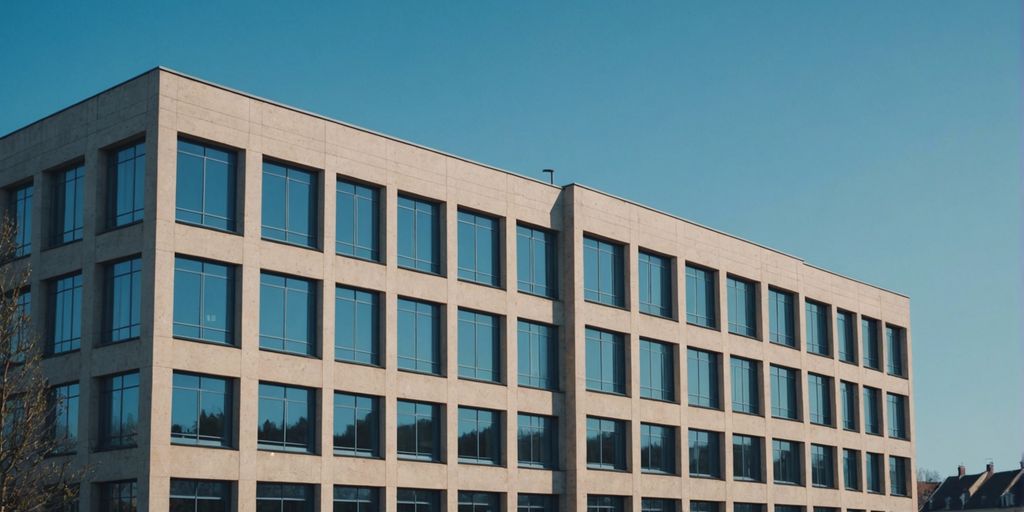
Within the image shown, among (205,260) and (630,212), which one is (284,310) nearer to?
(205,260)

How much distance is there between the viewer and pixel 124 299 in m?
41.2

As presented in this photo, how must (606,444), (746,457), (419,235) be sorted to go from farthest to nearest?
(746,457), (606,444), (419,235)

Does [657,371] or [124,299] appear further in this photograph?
[657,371]

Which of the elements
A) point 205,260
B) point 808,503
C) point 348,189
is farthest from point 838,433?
point 205,260

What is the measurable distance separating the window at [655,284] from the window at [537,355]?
18.7ft

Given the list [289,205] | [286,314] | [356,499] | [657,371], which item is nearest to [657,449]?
[657,371]

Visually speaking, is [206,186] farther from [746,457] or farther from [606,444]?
[746,457]

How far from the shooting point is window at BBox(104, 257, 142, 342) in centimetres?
4075

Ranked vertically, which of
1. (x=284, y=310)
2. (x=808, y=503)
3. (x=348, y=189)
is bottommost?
(x=808, y=503)

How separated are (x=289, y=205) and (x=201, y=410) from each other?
24.8ft

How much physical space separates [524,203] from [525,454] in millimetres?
9583

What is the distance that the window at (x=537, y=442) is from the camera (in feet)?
168

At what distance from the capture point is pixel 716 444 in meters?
60.2

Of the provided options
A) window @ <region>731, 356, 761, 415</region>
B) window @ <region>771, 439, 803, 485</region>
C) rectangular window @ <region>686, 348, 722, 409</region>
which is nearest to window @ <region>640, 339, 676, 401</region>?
rectangular window @ <region>686, 348, 722, 409</region>
